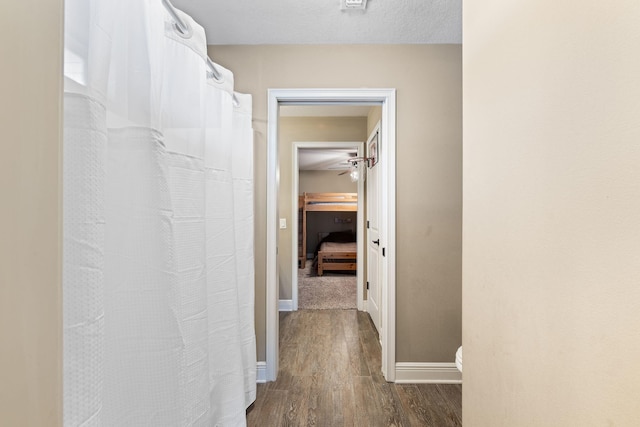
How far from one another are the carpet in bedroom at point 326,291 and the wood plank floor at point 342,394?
3.45 ft

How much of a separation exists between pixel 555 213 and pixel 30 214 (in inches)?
37.2

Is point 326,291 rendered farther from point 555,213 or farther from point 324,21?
point 555,213

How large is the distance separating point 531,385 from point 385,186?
65.8 inches

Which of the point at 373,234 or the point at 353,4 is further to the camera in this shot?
the point at 373,234

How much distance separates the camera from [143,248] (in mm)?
975

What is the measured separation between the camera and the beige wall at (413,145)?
223 centimetres

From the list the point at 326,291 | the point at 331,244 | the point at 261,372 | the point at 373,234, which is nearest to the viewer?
the point at 261,372

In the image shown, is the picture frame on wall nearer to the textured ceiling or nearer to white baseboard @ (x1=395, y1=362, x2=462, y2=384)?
the textured ceiling

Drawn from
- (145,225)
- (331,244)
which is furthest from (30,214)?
(331,244)

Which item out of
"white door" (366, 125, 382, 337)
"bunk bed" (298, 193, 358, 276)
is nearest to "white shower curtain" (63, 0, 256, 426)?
"white door" (366, 125, 382, 337)

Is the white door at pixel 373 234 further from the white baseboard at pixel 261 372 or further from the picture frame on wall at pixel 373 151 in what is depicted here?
the white baseboard at pixel 261 372

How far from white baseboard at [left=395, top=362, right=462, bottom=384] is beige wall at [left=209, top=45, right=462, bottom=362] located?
0.05 m

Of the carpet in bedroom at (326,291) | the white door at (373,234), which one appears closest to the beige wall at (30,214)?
the white door at (373,234)

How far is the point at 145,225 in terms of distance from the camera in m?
0.98
